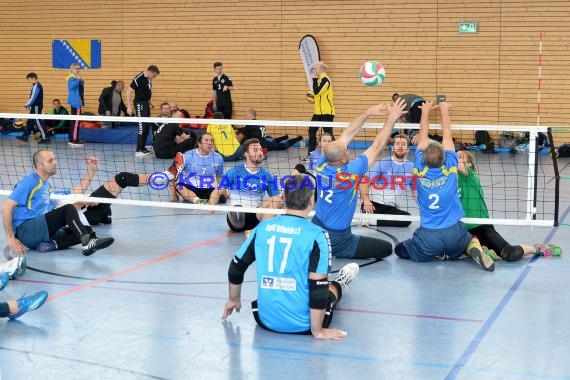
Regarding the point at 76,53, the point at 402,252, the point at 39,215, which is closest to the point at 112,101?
the point at 76,53

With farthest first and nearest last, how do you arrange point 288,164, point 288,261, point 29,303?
point 288,164
point 29,303
point 288,261

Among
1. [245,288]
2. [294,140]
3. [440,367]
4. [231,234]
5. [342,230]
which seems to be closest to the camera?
Answer: [440,367]

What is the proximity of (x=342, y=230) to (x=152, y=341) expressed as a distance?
2.95 metres

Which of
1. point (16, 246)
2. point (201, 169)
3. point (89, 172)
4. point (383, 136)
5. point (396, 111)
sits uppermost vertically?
point (396, 111)

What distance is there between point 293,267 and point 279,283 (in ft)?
0.59

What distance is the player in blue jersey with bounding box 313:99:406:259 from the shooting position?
810 cm

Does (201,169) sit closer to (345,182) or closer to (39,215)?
(39,215)

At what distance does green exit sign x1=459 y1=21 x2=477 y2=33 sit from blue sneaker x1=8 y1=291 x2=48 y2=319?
53.2 feet

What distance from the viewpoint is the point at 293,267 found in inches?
240

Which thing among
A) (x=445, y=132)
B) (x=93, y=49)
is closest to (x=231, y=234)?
(x=445, y=132)

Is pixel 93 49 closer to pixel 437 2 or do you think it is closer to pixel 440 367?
pixel 437 2

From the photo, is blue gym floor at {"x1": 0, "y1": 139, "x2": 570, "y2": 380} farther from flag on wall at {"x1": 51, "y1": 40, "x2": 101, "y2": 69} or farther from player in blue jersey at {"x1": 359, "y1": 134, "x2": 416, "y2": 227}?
flag on wall at {"x1": 51, "y1": 40, "x2": 101, "y2": 69}

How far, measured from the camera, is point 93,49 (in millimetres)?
24656

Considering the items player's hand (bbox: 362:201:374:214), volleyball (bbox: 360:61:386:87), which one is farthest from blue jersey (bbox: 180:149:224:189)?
player's hand (bbox: 362:201:374:214)
